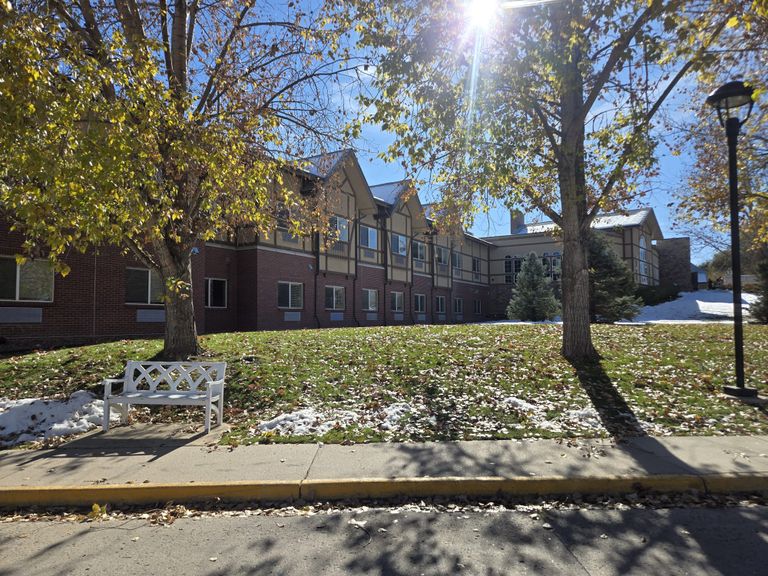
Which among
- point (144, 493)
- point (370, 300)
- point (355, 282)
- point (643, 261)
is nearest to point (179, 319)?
point (144, 493)

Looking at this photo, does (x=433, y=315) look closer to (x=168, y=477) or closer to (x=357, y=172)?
(x=357, y=172)

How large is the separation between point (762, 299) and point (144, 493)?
28931mm

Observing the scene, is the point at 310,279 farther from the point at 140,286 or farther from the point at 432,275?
the point at 432,275

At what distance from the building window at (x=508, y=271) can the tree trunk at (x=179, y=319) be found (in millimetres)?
37108

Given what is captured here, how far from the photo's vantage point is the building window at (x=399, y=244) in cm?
3143

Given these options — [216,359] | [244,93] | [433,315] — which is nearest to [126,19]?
[244,93]

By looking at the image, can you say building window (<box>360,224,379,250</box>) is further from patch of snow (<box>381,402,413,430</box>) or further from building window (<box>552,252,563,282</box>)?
patch of snow (<box>381,402,413,430</box>)

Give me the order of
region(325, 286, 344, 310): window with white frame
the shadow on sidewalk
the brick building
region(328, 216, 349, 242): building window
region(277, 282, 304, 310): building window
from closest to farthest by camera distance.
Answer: the shadow on sidewalk < the brick building < region(277, 282, 304, 310): building window < region(328, 216, 349, 242): building window < region(325, 286, 344, 310): window with white frame

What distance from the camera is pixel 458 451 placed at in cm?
582

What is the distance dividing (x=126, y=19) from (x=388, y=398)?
852cm

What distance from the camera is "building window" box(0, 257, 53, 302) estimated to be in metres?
14.2

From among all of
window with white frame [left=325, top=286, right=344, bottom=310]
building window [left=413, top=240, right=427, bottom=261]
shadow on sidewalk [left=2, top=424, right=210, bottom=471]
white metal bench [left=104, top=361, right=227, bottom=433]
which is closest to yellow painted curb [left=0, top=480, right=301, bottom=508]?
shadow on sidewalk [left=2, top=424, right=210, bottom=471]

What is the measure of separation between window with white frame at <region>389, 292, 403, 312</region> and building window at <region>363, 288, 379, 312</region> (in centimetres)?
156

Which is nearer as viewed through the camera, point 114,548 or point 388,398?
point 114,548
